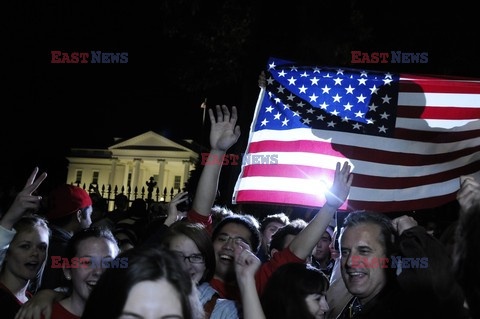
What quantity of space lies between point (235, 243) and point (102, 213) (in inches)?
195

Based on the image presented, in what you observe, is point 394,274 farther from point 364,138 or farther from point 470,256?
point 364,138

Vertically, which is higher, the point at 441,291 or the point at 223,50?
the point at 223,50

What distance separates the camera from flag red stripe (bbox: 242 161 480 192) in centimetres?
579

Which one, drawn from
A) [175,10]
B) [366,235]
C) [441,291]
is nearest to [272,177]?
[366,235]

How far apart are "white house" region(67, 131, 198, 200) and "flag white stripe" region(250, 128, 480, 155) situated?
6130 cm

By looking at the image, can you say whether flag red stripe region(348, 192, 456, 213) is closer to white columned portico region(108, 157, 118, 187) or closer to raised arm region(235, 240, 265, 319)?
raised arm region(235, 240, 265, 319)

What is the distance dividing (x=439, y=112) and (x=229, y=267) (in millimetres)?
2789

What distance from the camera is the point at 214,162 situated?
501 cm

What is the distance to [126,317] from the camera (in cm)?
224

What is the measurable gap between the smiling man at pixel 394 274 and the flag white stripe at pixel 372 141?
Result: 188cm

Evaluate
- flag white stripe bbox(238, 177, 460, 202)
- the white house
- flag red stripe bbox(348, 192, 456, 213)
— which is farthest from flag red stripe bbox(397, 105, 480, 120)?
the white house

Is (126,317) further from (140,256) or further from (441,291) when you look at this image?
(441,291)

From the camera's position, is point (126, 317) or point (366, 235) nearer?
point (126, 317)

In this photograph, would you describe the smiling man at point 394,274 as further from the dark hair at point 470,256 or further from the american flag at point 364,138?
the american flag at point 364,138
